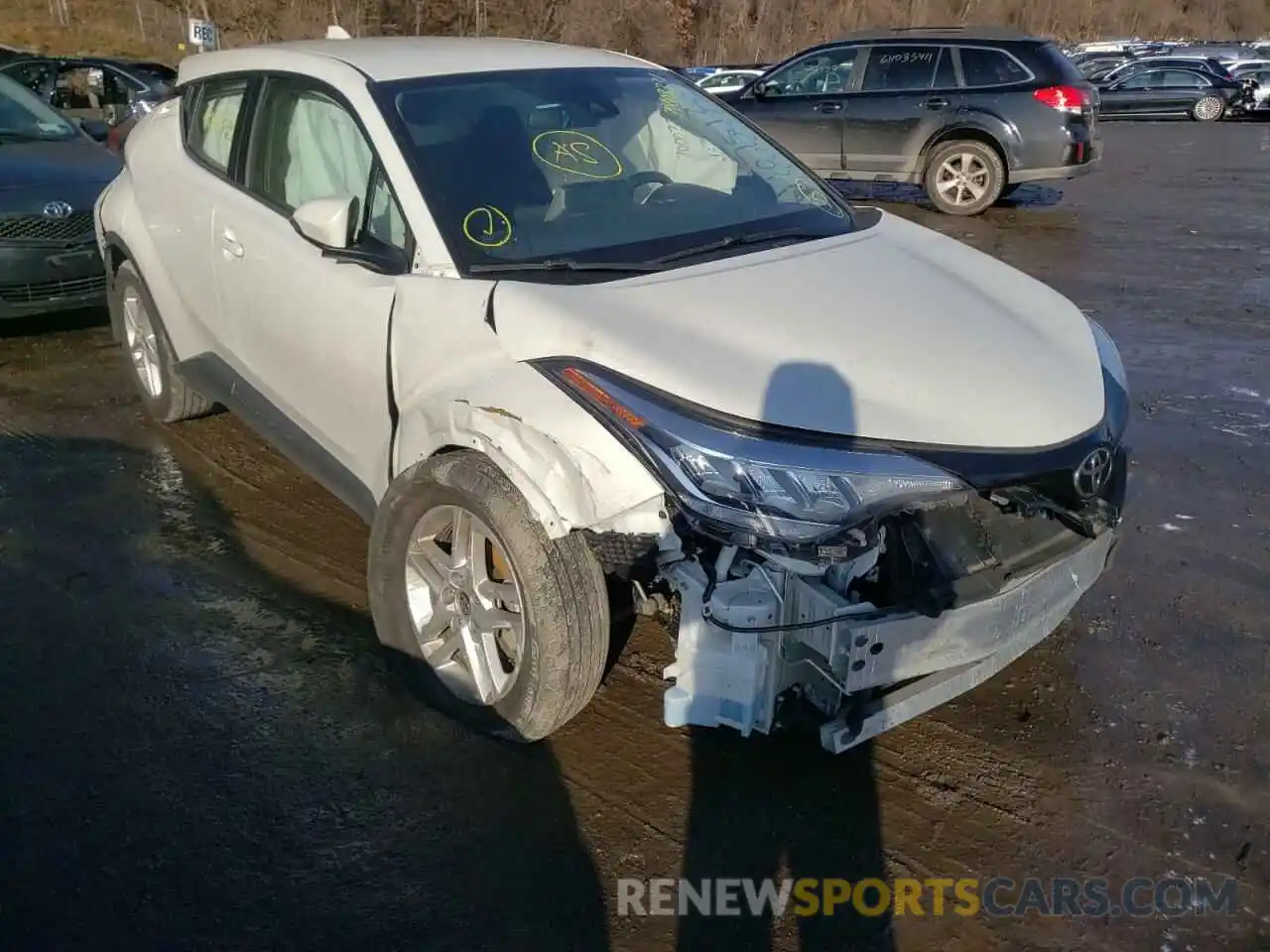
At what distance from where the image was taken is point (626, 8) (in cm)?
5081

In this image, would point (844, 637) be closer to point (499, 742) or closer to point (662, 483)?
point (662, 483)

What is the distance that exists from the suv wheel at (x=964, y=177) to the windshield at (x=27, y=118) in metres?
8.32

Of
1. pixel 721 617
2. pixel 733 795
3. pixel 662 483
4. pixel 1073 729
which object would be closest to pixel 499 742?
pixel 733 795

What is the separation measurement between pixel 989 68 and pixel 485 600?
417 inches

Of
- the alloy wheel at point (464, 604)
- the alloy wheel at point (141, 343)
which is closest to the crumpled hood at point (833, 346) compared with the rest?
the alloy wheel at point (464, 604)

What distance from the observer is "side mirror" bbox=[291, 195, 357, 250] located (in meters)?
3.34

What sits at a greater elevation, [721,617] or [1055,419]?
[1055,419]

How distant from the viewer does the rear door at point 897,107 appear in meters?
11.8

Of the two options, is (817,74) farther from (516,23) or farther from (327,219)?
(516,23)

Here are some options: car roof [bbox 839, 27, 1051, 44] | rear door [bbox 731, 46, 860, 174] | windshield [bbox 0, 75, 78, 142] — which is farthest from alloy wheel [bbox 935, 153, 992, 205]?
windshield [bbox 0, 75, 78, 142]

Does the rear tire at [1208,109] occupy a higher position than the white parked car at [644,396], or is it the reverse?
the rear tire at [1208,109]

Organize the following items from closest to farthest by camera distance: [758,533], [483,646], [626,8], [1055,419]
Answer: [758,533] < [1055,419] < [483,646] < [626,8]

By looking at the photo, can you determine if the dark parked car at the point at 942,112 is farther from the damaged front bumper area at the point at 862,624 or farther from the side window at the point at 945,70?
the damaged front bumper area at the point at 862,624

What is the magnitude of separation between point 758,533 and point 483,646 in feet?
3.39
